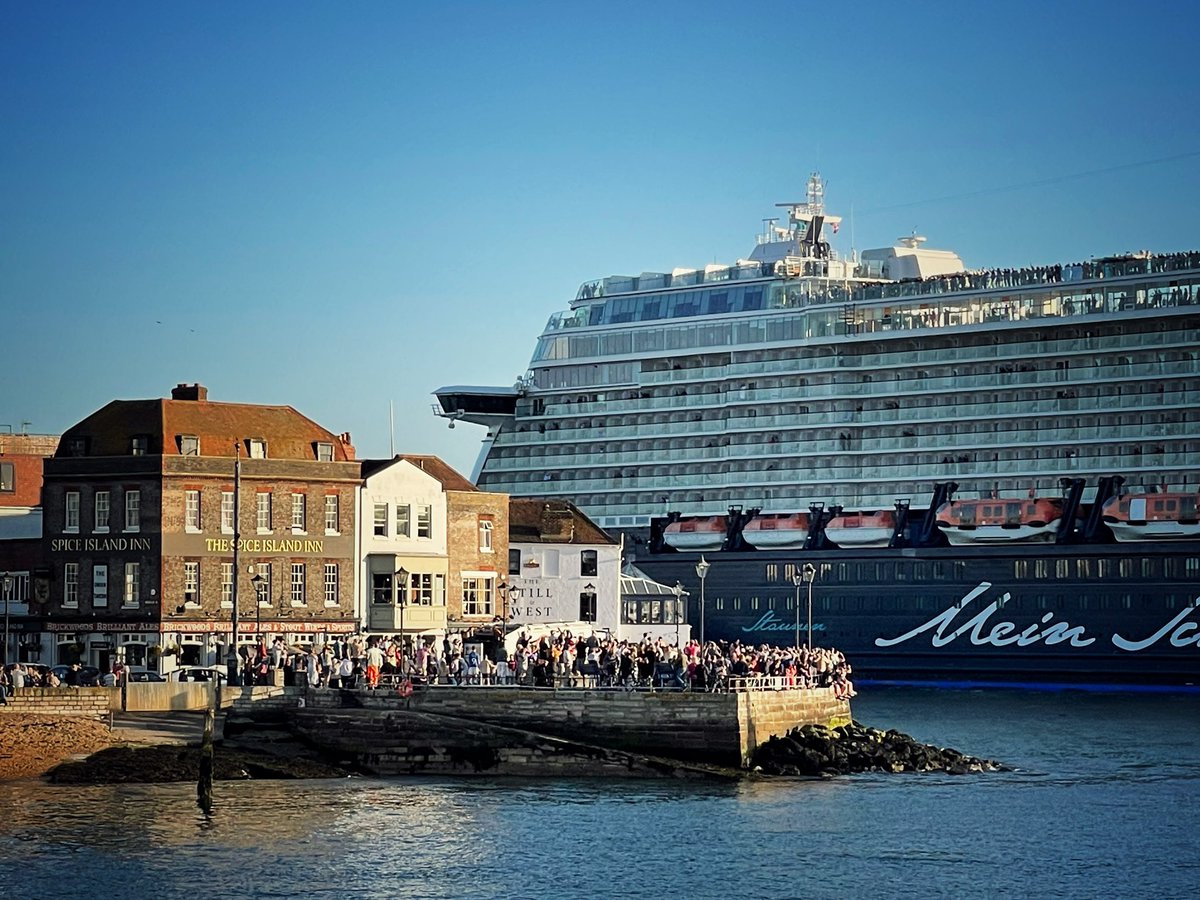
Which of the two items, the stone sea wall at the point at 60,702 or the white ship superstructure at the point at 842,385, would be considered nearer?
the stone sea wall at the point at 60,702

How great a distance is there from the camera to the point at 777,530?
333 ft

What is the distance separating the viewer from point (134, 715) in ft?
180

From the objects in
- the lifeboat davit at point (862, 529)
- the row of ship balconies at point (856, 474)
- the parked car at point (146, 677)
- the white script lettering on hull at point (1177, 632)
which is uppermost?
the row of ship balconies at point (856, 474)

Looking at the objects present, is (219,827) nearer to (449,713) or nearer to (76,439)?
(449,713)

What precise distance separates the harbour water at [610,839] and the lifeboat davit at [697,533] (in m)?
46.1

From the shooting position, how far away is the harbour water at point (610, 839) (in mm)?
41625

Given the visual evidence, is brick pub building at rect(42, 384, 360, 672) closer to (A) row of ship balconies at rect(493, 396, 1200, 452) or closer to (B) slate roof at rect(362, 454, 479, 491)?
(B) slate roof at rect(362, 454, 479, 491)

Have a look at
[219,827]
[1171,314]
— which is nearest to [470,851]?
[219,827]

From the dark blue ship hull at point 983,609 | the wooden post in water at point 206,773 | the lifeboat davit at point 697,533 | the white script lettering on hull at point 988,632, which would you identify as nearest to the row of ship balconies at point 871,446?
the lifeboat davit at point 697,533

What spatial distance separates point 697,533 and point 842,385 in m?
9.10

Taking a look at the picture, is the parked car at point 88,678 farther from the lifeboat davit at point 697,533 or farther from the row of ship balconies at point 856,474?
the lifeboat davit at point 697,533

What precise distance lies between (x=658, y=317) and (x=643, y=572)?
11897 millimetres

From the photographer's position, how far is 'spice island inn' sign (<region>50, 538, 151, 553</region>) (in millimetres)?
64875

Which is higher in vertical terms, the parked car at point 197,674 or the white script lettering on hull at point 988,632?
the white script lettering on hull at point 988,632
